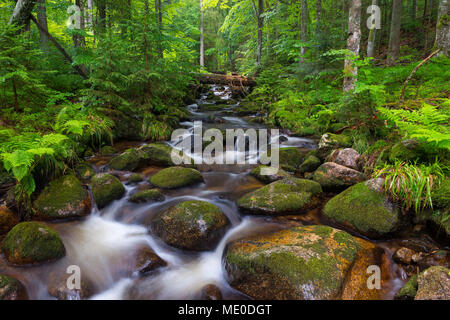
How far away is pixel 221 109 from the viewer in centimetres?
1327

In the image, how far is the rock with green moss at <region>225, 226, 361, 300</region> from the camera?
8.67 feet

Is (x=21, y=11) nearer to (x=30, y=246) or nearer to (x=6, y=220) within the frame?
(x=6, y=220)

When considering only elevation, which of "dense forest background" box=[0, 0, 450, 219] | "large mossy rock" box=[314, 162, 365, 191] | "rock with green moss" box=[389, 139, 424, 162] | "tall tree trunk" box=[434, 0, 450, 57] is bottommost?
"large mossy rock" box=[314, 162, 365, 191]

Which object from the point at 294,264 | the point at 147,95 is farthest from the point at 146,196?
the point at 147,95

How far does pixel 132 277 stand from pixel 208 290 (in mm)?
1080

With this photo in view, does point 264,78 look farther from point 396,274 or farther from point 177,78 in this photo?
point 396,274

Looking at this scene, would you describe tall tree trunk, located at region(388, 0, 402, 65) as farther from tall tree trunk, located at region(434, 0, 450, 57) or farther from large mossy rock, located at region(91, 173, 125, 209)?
large mossy rock, located at region(91, 173, 125, 209)

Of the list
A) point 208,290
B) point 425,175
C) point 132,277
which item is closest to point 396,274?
point 425,175

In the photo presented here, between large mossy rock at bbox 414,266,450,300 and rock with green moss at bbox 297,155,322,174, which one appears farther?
rock with green moss at bbox 297,155,322,174

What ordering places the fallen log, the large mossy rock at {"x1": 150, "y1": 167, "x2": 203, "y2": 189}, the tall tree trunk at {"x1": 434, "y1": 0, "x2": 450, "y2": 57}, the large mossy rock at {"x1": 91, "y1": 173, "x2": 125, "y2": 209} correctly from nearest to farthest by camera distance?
the large mossy rock at {"x1": 91, "y1": 173, "x2": 125, "y2": 209} → the large mossy rock at {"x1": 150, "y1": 167, "x2": 203, "y2": 189} → the tall tree trunk at {"x1": 434, "y1": 0, "x2": 450, "y2": 57} → the fallen log

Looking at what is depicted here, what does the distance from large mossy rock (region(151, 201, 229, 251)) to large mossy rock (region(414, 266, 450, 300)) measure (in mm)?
2515

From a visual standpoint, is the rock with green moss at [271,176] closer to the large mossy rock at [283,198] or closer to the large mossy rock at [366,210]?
the large mossy rock at [283,198]

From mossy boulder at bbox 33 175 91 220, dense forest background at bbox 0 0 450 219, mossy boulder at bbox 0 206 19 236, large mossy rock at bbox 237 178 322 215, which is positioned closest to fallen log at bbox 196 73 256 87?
dense forest background at bbox 0 0 450 219
